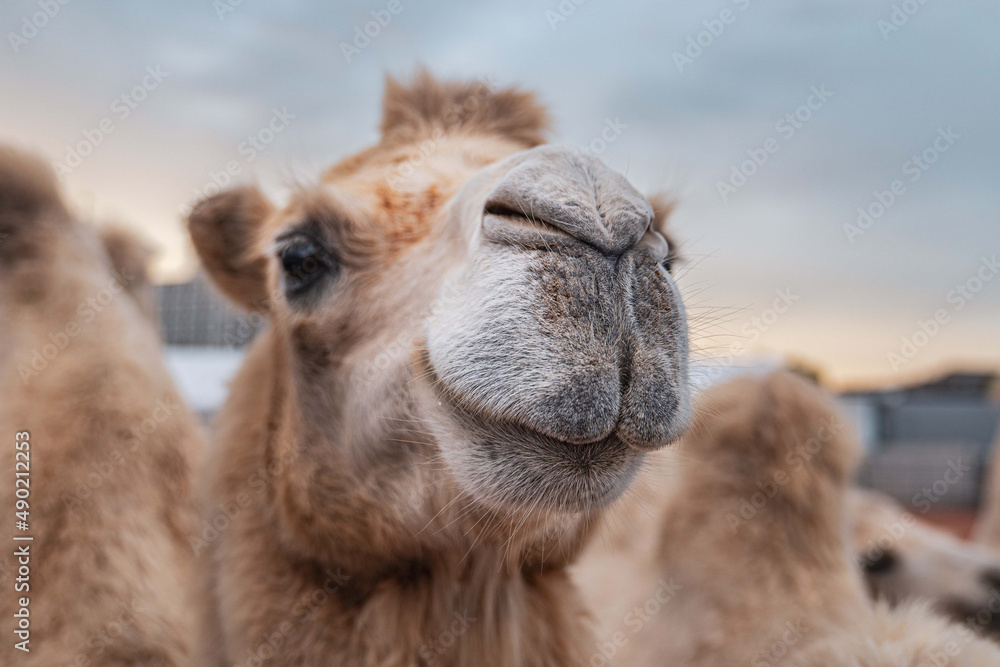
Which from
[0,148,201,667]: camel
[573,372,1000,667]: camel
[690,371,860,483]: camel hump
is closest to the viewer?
[0,148,201,667]: camel

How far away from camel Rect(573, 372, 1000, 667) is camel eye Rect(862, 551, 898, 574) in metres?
1.77

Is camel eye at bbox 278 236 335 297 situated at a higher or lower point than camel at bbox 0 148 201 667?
higher

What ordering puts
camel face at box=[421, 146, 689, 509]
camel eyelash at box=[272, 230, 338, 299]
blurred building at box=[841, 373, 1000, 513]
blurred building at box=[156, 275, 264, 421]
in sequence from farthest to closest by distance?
blurred building at box=[841, 373, 1000, 513] → blurred building at box=[156, 275, 264, 421] → camel eyelash at box=[272, 230, 338, 299] → camel face at box=[421, 146, 689, 509]

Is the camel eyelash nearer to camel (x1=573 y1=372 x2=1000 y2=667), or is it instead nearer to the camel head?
the camel head

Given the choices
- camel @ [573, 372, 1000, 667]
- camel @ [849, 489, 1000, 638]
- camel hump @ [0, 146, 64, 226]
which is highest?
camel hump @ [0, 146, 64, 226]

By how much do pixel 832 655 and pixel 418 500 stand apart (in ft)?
4.40

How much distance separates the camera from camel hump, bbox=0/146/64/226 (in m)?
3.25

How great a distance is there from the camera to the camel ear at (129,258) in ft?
13.1

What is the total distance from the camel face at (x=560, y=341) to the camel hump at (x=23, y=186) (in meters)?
2.65

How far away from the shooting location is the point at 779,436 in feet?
10.4

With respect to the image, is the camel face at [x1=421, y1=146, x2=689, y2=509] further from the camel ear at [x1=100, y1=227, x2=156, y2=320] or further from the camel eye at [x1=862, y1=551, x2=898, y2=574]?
the camel eye at [x1=862, y1=551, x2=898, y2=574]

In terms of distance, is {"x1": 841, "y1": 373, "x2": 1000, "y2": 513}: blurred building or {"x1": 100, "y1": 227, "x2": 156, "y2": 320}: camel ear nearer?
{"x1": 100, "y1": 227, "x2": 156, "y2": 320}: camel ear

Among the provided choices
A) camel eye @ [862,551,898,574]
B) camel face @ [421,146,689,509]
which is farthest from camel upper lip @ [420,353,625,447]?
camel eye @ [862,551,898,574]

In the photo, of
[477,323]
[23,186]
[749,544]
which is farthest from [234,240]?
[749,544]
